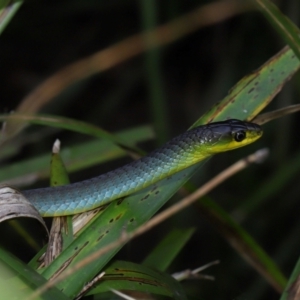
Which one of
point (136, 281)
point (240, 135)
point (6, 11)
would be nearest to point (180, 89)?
point (240, 135)

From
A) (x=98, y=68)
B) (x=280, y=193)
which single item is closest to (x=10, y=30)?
(x=98, y=68)

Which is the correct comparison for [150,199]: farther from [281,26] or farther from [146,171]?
[281,26]

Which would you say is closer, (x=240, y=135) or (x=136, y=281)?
(x=136, y=281)

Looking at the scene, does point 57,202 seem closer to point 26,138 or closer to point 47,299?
point 47,299

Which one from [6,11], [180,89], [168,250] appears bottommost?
[168,250]

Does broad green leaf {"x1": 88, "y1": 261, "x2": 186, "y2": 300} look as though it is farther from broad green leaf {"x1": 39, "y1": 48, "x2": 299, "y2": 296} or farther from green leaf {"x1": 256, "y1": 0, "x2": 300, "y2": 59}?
green leaf {"x1": 256, "y1": 0, "x2": 300, "y2": 59}

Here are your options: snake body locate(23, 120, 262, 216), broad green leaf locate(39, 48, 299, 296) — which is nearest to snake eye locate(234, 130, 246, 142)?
snake body locate(23, 120, 262, 216)
